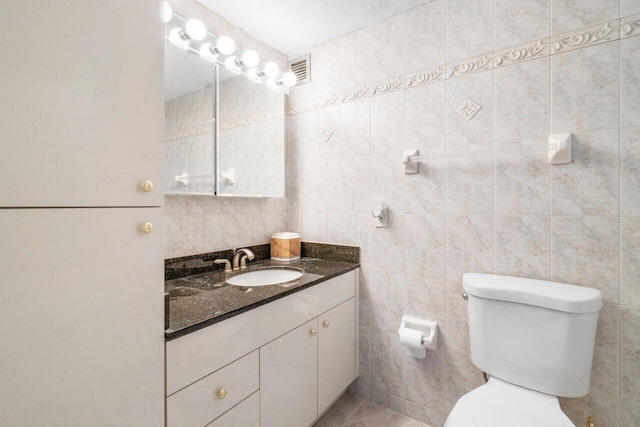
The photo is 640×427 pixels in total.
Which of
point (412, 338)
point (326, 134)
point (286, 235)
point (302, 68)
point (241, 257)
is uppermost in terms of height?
point (302, 68)

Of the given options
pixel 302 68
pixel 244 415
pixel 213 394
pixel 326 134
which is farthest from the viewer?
pixel 302 68

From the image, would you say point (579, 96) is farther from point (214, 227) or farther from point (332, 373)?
point (214, 227)

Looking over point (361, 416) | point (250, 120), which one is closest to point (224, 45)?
point (250, 120)

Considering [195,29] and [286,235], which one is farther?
[286,235]

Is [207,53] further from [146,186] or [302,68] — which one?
[146,186]

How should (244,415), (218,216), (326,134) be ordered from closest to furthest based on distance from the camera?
(244,415)
(218,216)
(326,134)

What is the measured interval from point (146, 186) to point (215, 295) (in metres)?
0.55

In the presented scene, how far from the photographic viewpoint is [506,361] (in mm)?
1174

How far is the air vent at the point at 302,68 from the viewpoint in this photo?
1.94m

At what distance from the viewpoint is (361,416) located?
1622mm

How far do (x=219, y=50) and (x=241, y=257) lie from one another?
1.10 m

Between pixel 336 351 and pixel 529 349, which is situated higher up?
pixel 529 349

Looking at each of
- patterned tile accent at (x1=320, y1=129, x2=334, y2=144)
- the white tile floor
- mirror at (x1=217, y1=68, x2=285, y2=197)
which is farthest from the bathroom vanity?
patterned tile accent at (x1=320, y1=129, x2=334, y2=144)

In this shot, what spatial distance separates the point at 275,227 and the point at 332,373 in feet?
3.10
